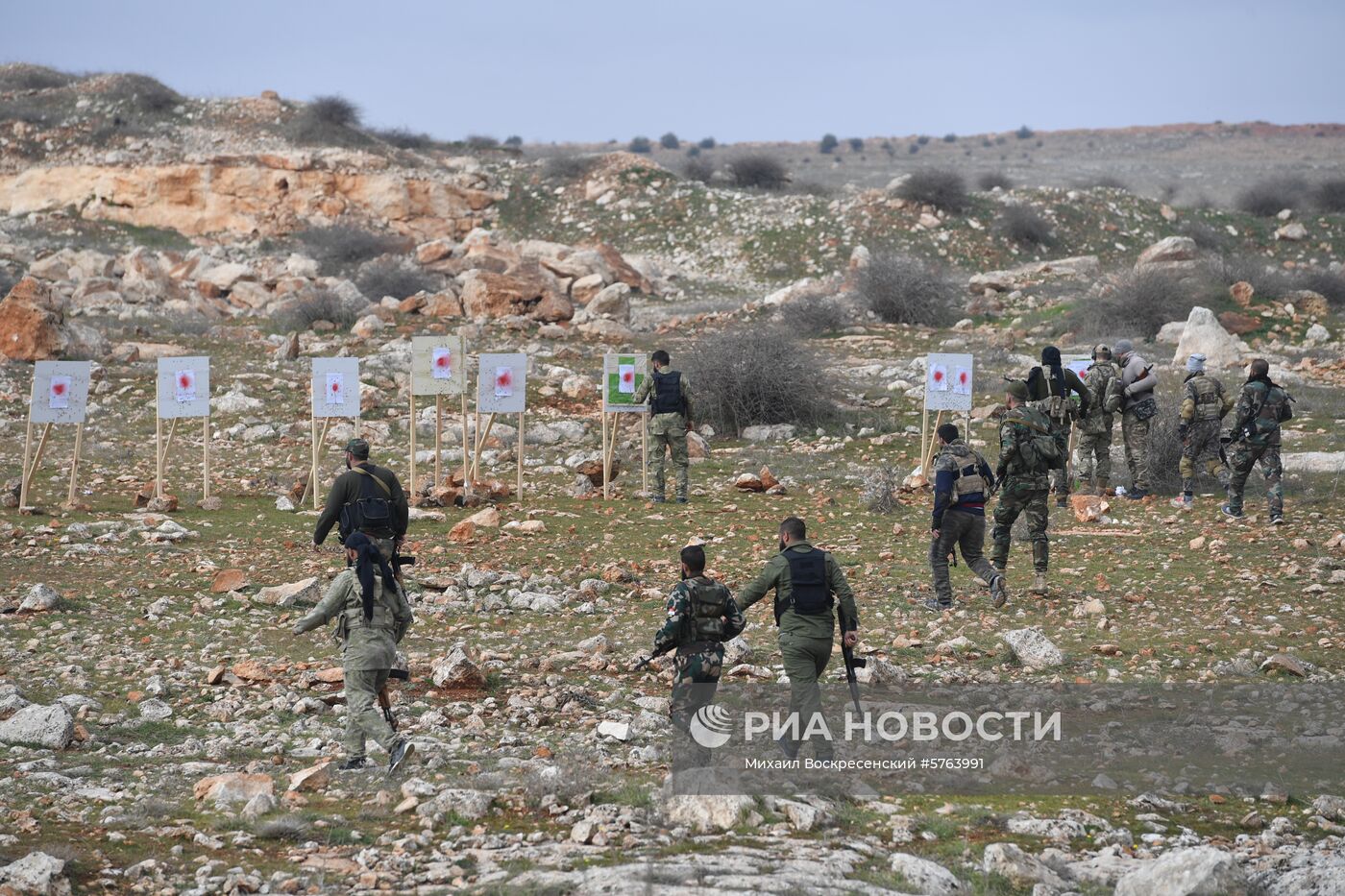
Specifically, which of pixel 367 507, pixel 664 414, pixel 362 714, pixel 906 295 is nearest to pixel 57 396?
pixel 664 414

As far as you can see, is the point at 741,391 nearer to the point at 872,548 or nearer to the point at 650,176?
the point at 872,548

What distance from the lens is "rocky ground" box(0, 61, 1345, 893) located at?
691 centimetres

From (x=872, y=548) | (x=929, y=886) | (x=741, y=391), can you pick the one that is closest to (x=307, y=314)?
(x=741, y=391)

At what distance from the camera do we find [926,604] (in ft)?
39.5

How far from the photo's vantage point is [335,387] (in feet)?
56.0

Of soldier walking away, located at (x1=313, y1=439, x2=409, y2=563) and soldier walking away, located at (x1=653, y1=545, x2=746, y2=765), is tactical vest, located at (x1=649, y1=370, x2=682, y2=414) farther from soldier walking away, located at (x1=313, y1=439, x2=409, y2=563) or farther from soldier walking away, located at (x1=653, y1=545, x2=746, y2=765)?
soldier walking away, located at (x1=653, y1=545, x2=746, y2=765)

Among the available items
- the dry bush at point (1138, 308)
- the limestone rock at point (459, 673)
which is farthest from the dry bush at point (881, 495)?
the dry bush at point (1138, 308)

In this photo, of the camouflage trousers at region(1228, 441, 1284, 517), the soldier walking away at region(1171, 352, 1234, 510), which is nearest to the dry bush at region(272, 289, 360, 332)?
the soldier walking away at region(1171, 352, 1234, 510)

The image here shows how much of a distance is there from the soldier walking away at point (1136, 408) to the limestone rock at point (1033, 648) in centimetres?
618

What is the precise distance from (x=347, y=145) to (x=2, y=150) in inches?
475

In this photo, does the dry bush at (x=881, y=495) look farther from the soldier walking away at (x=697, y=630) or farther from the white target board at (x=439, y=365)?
the soldier walking away at (x=697, y=630)

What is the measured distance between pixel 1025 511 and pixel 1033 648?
2.08m

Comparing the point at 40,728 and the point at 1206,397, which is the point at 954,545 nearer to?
the point at 1206,397

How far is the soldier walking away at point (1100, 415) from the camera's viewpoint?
52.3ft
